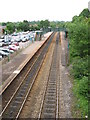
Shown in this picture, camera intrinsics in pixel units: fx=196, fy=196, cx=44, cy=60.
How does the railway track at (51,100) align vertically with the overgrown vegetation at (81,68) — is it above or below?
below

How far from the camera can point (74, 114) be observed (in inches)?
467

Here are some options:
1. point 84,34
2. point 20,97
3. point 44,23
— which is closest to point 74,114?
point 20,97

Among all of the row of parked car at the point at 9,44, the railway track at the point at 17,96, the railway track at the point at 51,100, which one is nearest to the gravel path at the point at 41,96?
the railway track at the point at 51,100

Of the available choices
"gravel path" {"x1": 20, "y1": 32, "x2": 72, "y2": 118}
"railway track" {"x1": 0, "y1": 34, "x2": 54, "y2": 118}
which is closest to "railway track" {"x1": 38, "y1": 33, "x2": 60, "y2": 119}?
"gravel path" {"x1": 20, "y1": 32, "x2": 72, "y2": 118}

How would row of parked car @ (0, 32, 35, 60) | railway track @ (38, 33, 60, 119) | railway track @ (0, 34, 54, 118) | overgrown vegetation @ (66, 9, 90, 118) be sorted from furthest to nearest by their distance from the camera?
row of parked car @ (0, 32, 35, 60), overgrown vegetation @ (66, 9, 90, 118), railway track @ (0, 34, 54, 118), railway track @ (38, 33, 60, 119)

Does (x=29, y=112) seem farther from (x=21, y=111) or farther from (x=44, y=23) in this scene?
(x=44, y=23)

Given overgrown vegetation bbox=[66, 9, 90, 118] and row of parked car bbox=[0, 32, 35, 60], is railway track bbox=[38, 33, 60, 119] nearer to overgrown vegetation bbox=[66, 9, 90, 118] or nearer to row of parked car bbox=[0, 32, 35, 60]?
overgrown vegetation bbox=[66, 9, 90, 118]

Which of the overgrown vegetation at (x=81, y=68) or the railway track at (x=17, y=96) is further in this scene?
the overgrown vegetation at (x=81, y=68)

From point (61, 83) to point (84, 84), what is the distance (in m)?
4.11

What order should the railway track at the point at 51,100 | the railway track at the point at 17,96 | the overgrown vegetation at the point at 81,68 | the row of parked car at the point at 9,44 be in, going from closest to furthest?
1. the railway track at the point at 51,100
2. the railway track at the point at 17,96
3. the overgrown vegetation at the point at 81,68
4. the row of parked car at the point at 9,44

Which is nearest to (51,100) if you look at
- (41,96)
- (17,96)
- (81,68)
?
(41,96)

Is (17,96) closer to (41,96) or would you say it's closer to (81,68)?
(41,96)

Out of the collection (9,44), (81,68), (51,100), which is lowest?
(51,100)

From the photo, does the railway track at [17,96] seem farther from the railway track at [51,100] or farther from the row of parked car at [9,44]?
the row of parked car at [9,44]
